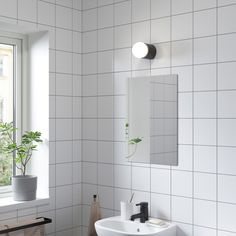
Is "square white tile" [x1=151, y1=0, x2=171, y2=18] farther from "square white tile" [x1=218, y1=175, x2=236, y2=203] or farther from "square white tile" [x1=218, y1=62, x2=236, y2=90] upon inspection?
"square white tile" [x1=218, y1=175, x2=236, y2=203]

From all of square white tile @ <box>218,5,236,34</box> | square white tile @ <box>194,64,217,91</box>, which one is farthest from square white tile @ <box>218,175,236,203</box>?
square white tile @ <box>218,5,236,34</box>

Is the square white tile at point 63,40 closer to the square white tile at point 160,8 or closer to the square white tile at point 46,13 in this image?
the square white tile at point 46,13

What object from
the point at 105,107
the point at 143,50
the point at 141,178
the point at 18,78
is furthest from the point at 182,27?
the point at 18,78

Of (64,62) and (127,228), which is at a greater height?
(64,62)

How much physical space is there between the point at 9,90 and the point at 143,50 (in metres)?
1.06

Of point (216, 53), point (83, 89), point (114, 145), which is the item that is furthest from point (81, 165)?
point (216, 53)

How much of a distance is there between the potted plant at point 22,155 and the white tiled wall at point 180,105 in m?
0.47

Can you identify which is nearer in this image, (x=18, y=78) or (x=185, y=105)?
(x=185, y=105)

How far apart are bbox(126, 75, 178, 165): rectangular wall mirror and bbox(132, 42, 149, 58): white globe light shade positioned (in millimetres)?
178

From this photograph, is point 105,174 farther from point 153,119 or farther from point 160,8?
point 160,8

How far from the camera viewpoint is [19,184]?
2.91 m

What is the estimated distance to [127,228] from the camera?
280 centimetres

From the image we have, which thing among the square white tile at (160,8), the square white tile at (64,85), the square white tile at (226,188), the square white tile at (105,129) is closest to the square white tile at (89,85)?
the square white tile at (64,85)

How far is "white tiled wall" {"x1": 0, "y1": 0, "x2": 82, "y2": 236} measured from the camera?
3.07m
